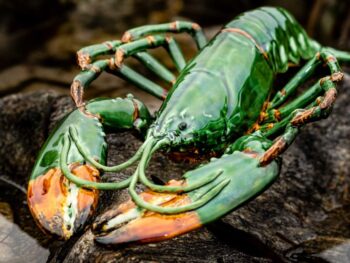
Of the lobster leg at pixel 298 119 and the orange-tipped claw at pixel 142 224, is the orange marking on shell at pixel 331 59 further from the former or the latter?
the orange-tipped claw at pixel 142 224

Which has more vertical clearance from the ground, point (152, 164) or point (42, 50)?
point (152, 164)

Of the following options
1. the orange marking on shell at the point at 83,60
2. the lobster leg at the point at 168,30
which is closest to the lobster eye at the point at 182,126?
the orange marking on shell at the point at 83,60

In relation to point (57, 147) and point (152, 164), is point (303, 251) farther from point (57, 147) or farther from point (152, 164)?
point (57, 147)

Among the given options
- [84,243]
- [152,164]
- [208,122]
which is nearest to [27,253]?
[84,243]

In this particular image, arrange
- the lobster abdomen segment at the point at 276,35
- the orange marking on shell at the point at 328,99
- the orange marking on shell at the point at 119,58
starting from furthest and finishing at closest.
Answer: the lobster abdomen segment at the point at 276,35 < the orange marking on shell at the point at 119,58 < the orange marking on shell at the point at 328,99

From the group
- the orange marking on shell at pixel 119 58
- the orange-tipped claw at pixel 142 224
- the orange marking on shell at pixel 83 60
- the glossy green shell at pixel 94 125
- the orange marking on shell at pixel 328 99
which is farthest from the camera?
the orange marking on shell at pixel 119 58

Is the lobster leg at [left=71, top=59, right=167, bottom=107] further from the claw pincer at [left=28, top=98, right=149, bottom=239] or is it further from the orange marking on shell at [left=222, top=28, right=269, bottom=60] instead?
the orange marking on shell at [left=222, top=28, right=269, bottom=60]

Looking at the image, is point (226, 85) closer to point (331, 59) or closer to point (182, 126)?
point (182, 126)
